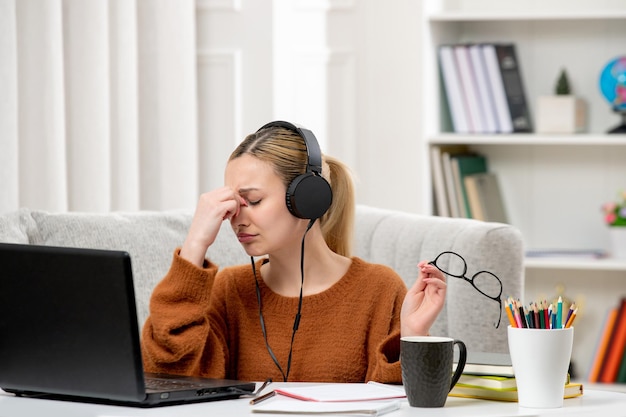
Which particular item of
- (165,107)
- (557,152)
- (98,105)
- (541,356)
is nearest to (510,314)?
(541,356)

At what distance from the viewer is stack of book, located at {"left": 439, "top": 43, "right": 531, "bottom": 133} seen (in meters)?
3.18

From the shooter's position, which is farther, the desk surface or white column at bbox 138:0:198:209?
white column at bbox 138:0:198:209

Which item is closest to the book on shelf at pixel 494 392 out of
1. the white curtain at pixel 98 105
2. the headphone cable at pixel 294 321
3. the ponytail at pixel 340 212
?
the headphone cable at pixel 294 321

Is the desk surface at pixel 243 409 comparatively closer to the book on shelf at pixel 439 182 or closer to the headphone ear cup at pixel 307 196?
the headphone ear cup at pixel 307 196

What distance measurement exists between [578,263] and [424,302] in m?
1.85

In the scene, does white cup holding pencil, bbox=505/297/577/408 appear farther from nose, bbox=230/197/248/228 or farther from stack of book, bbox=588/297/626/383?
stack of book, bbox=588/297/626/383

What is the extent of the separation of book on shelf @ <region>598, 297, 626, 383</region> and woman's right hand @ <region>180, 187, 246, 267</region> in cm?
199

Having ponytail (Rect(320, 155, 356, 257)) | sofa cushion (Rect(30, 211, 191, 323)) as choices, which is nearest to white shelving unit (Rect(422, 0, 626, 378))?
sofa cushion (Rect(30, 211, 191, 323))

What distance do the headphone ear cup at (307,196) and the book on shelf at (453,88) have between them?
69.7 inches

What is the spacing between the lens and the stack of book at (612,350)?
3.16m

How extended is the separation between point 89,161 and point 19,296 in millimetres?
1358

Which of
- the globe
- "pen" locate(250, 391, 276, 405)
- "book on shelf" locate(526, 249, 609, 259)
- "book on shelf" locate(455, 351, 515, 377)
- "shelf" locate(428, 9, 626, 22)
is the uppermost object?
"shelf" locate(428, 9, 626, 22)

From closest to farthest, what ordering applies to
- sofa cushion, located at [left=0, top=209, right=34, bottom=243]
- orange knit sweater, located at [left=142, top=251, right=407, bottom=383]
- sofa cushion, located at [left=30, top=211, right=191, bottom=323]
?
orange knit sweater, located at [left=142, top=251, right=407, bottom=383]
sofa cushion, located at [left=0, top=209, right=34, bottom=243]
sofa cushion, located at [left=30, top=211, right=191, bottom=323]

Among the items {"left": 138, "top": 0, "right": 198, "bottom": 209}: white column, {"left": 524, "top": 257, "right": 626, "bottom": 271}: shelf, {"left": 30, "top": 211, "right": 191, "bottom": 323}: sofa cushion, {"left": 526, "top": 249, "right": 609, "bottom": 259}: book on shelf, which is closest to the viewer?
{"left": 30, "top": 211, "right": 191, "bottom": 323}: sofa cushion
